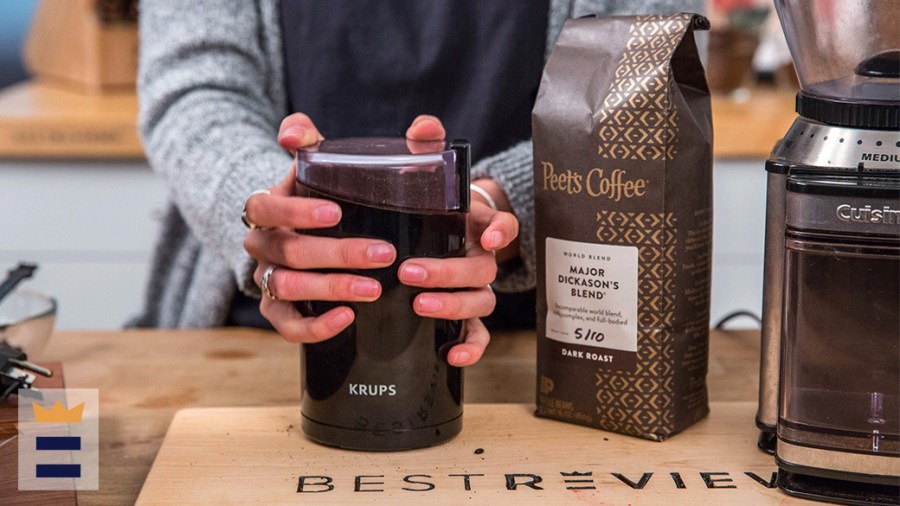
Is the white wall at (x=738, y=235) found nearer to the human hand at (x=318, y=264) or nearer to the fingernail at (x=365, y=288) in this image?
the human hand at (x=318, y=264)

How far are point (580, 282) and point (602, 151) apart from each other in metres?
0.09

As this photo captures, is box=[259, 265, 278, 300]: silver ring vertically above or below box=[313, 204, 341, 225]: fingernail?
below

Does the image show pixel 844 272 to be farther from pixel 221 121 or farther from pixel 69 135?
pixel 69 135

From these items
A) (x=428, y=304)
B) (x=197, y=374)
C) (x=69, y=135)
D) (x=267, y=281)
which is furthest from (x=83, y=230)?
(x=428, y=304)

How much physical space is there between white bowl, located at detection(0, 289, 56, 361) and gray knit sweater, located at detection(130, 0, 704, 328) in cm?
16

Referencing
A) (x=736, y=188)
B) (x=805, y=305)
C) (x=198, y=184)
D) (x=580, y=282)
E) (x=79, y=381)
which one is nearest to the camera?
(x=805, y=305)

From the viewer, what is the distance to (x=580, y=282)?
727mm

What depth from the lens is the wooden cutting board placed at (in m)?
0.64

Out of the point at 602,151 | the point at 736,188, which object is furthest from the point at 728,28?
the point at 602,151

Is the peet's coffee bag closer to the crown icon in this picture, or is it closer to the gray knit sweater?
the gray knit sweater

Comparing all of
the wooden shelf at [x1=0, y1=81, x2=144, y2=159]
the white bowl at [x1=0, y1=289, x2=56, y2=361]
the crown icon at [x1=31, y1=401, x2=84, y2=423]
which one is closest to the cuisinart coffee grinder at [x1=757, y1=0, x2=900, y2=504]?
the crown icon at [x1=31, y1=401, x2=84, y2=423]

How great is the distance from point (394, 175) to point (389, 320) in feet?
0.30

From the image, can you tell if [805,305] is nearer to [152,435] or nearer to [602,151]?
[602,151]

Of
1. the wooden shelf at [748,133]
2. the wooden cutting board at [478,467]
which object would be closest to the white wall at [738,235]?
the wooden shelf at [748,133]
